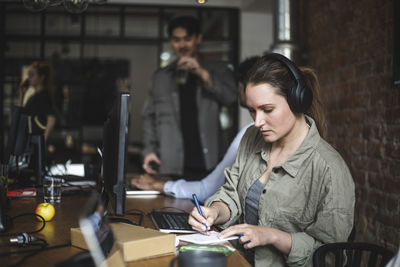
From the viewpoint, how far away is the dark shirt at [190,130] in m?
3.15

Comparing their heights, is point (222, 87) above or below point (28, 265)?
above

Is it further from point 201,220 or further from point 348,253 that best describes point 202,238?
point 348,253

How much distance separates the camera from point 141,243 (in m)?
1.00

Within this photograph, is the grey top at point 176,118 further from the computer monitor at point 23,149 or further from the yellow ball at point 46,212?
the yellow ball at point 46,212

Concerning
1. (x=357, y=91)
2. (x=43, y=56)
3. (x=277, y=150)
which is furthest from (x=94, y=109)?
(x=277, y=150)

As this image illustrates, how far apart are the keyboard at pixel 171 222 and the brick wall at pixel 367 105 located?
1.37 meters

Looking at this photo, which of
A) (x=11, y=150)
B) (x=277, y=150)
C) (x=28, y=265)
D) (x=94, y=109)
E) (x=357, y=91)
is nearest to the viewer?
(x=28, y=265)

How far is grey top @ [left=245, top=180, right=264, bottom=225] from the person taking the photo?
1.55 meters

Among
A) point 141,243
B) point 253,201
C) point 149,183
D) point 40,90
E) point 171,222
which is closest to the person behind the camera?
point 141,243

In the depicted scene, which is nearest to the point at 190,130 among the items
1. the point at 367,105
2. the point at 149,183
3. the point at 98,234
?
the point at 149,183

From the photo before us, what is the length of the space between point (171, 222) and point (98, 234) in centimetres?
76

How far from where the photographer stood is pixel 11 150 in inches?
81.6

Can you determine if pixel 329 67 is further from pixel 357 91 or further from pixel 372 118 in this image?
pixel 372 118

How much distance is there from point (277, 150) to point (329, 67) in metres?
1.95
